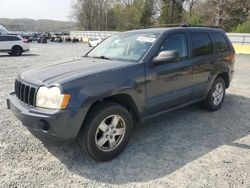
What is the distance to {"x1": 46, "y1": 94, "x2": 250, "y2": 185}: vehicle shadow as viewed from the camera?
Result: 3.10m

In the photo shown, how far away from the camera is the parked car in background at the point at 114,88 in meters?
2.88

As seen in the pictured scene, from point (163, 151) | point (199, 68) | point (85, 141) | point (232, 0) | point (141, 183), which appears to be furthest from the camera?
point (232, 0)

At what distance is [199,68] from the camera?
4.59m

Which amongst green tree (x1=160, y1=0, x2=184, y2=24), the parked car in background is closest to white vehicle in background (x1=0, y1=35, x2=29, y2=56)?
the parked car in background

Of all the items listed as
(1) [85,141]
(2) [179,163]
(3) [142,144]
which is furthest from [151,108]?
(1) [85,141]

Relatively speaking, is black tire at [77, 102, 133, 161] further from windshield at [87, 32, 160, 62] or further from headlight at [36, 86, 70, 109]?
windshield at [87, 32, 160, 62]

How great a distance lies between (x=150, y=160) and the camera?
11.0 ft

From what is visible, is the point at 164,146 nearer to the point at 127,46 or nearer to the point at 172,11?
the point at 127,46

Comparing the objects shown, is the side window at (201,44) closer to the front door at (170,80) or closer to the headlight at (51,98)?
the front door at (170,80)

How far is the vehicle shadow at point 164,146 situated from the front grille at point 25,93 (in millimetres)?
867

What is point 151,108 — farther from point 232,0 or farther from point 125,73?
point 232,0

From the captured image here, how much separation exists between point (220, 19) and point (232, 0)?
2.99 metres

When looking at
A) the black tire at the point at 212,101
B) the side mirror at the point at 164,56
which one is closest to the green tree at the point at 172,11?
the black tire at the point at 212,101

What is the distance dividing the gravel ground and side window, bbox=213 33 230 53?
156cm
